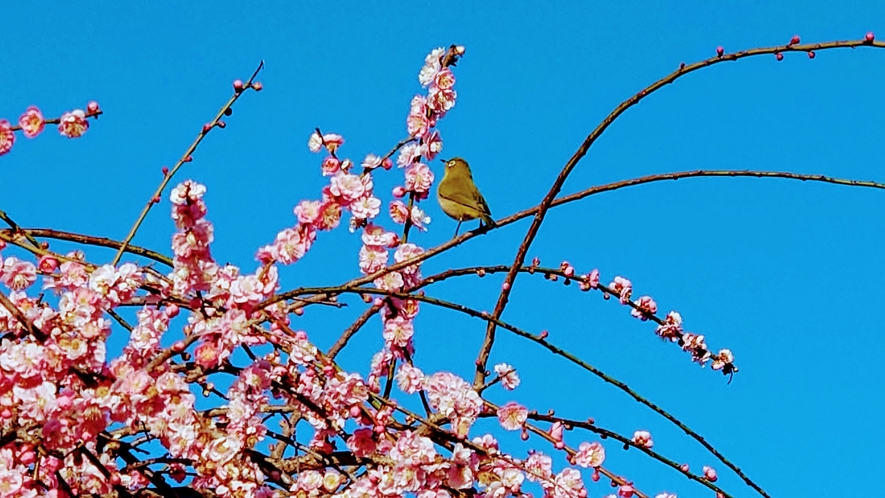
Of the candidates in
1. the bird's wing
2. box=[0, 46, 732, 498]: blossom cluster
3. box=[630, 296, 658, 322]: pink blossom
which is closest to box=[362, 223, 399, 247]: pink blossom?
box=[0, 46, 732, 498]: blossom cluster

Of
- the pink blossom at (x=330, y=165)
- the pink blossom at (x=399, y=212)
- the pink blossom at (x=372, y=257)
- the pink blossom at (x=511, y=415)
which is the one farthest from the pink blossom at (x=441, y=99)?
the pink blossom at (x=511, y=415)

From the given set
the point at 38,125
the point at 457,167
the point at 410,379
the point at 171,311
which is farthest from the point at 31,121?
the point at 457,167

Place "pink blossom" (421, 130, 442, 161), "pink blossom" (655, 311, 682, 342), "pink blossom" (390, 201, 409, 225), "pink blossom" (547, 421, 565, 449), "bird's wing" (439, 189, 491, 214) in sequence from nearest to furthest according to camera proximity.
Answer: "pink blossom" (547, 421, 565, 449) < "pink blossom" (390, 201, 409, 225) < "pink blossom" (421, 130, 442, 161) < "pink blossom" (655, 311, 682, 342) < "bird's wing" (439, 189, 491, 214)

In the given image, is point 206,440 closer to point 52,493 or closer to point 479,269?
point 52,493

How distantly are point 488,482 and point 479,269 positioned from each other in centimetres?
62

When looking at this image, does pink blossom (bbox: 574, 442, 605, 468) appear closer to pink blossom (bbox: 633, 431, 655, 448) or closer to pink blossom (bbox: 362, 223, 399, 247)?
pink blossom (bbox: 633, 431, 655, 448)

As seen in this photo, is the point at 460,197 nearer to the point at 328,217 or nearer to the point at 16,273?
the point at 328,217

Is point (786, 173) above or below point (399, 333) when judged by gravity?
above

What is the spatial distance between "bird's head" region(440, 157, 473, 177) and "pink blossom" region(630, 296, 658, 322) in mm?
1395

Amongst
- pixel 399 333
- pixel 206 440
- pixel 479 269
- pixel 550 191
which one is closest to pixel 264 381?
pixel 206 440

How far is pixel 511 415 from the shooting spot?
3.36 m

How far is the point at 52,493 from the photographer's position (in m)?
2.80

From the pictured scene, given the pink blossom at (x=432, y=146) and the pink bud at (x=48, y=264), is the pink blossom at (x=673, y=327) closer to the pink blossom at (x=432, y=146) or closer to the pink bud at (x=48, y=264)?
the pink blossom at (x=432, y=146)

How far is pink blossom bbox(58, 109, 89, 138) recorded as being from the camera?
306 cm
